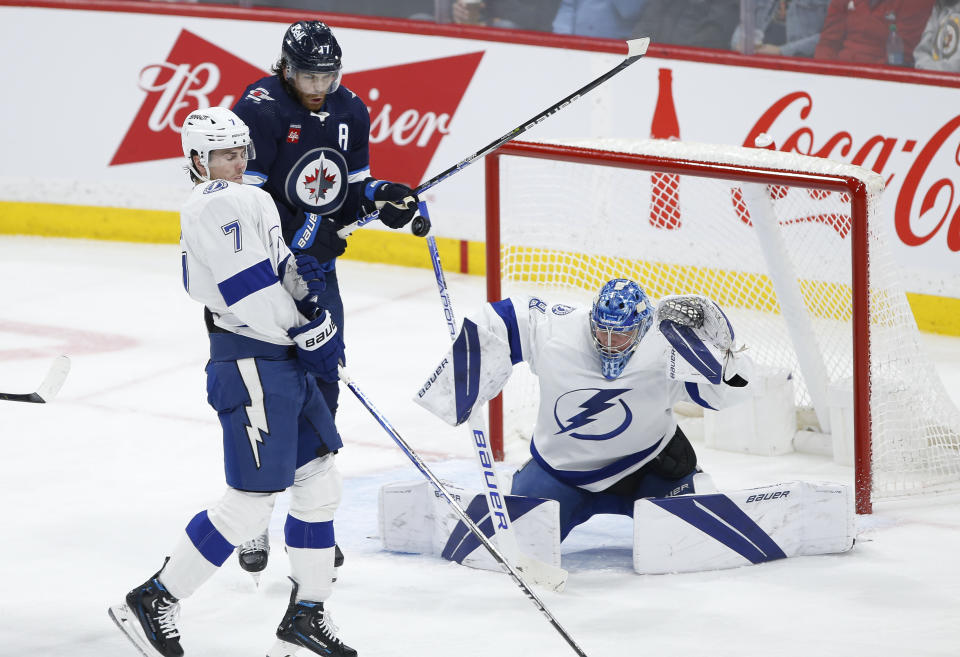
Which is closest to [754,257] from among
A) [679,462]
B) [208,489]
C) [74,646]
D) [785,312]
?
[785,312]

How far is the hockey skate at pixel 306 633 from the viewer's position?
3.04m

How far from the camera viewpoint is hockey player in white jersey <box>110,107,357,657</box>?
286 cm

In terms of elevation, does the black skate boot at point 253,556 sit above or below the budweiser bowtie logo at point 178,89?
below

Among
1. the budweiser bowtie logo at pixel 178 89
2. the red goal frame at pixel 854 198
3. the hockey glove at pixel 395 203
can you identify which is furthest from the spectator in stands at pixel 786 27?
the hockey glove at pixel 395 203

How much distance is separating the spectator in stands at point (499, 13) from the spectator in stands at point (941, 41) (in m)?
1.64

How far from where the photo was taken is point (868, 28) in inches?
230

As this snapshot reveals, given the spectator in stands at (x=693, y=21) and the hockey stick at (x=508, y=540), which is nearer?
the hockey stick at (x=508, y=540)

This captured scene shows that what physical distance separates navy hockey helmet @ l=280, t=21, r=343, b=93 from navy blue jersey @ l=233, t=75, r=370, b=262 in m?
0.13

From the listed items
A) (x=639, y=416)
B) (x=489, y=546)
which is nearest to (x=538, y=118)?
(x=639, y=416)

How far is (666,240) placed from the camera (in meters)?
5.14

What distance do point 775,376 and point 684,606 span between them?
1321 mm

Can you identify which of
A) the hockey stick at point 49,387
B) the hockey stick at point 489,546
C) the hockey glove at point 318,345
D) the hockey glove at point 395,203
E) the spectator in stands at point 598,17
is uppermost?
the spectator in stands at point 598,17

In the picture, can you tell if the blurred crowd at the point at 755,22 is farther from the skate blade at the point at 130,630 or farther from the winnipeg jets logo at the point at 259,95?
the skate blade at the point at 130,630

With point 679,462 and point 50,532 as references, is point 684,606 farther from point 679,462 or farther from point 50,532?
point 50,532
